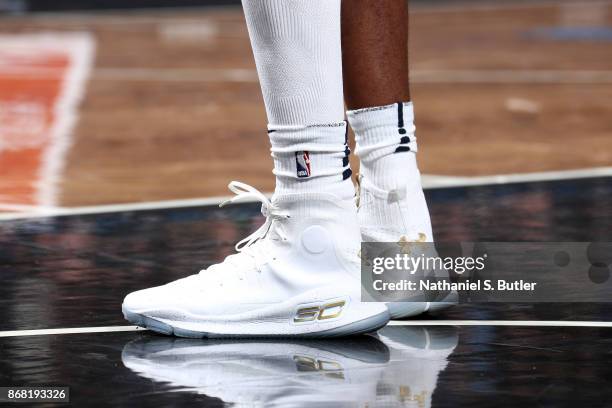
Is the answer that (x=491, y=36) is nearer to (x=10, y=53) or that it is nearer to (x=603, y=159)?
(x=10, y=53)

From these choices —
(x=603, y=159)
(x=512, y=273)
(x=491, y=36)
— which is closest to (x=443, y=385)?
(x=512, y=273)

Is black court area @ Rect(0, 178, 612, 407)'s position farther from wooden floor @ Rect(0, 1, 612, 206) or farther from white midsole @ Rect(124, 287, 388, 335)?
wooden floor @ Rect(0, 1, 612, 206)

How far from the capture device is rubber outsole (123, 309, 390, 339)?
221 cm

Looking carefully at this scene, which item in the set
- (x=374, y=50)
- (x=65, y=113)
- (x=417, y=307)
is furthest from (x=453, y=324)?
(x=65, y=113)

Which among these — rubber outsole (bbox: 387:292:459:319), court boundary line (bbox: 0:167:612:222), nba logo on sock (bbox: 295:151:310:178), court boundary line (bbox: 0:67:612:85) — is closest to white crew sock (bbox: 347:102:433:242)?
rubber outsole (bbox: 387:292:459:319)

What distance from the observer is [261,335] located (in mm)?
2246

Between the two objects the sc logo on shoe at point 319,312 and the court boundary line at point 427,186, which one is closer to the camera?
the sc logo on shoe at point 319,312

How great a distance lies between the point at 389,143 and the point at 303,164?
224 mm

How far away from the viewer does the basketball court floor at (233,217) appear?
192cm

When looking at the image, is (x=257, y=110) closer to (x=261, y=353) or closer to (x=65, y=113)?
(x=65, y=113)

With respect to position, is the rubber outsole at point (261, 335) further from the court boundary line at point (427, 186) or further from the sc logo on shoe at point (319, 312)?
the court boundary line at point (427, 186)

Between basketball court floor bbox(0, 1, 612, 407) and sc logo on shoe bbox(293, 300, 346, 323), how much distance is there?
41 mm

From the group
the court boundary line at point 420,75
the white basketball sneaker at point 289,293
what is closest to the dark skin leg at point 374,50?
the white basketball sneaker at point 289,293

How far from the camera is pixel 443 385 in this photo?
1.88m
